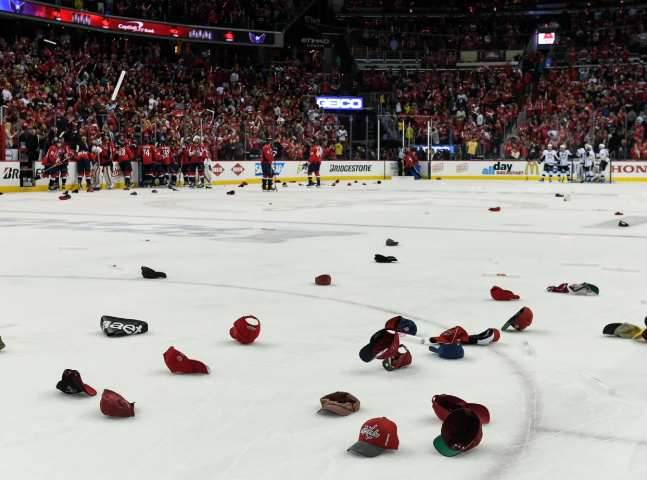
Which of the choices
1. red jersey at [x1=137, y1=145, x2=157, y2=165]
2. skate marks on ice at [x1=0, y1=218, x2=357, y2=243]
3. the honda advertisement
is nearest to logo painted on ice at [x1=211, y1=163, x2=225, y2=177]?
red jersey at [x1=137, y1=145, x2=157, y2=165]

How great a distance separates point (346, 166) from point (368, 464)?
33859mm

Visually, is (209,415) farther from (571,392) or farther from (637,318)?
(637,318)

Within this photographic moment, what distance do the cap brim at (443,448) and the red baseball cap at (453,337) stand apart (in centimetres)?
151

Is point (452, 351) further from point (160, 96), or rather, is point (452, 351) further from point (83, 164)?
point (160, 96)

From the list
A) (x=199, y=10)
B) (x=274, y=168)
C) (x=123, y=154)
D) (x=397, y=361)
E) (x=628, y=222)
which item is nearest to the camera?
(x=397, y=361)

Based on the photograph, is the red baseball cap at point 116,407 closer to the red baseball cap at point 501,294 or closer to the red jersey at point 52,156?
the red baseball cap at point 501,294

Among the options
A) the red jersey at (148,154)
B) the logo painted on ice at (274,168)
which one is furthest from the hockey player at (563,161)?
the red jersey at (148,154)

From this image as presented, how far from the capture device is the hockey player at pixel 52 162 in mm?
23753

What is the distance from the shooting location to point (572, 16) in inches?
1960

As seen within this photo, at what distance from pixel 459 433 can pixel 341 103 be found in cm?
4208

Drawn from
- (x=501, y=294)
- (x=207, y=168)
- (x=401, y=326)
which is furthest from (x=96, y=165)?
(x=401, y=326)

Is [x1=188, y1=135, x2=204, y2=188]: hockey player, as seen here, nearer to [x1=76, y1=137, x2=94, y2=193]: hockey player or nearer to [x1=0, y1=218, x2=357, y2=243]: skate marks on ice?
[x1=76, y1=137, x2=94, y2=193]: hockey player

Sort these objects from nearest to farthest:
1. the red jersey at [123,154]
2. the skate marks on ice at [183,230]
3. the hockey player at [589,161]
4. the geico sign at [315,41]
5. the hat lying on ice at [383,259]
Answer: the hat lying on ice at [383,259] → the skate marks on ice at [183,230] → the red jersey at [123,154] → the hockey player at [589,161] → the geico sign at [315,41]

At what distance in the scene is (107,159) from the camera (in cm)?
2583
